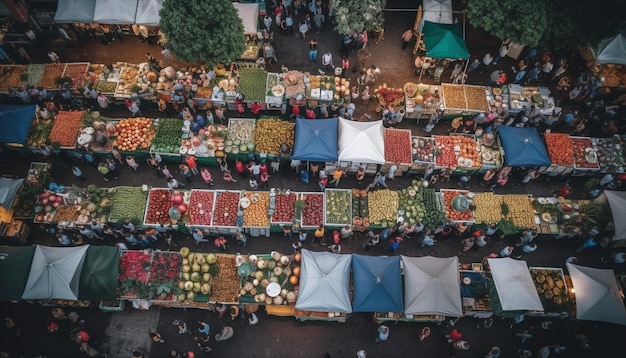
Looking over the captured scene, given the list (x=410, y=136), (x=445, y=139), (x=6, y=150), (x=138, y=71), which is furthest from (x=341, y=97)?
(x=6, y=150)

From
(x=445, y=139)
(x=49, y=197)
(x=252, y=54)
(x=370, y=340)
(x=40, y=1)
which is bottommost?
(x=370, y=340)

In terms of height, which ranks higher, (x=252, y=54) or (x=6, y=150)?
(x=252, y=54)

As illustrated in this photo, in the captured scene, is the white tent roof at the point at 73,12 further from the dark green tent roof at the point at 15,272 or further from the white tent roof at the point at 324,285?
the white tent roof at the point at 324,285

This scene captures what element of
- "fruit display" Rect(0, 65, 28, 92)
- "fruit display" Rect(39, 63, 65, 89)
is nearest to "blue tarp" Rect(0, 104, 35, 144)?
"fruit display" Rect(39, 63, 65, 89)

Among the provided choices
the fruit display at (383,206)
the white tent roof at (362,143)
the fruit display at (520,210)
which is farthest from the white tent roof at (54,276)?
the fruit display at (520,210)

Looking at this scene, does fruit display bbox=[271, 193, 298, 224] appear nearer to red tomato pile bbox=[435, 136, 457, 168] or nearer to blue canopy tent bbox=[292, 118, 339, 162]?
blue canopy tent bbox=[292, 118, 339, 162]

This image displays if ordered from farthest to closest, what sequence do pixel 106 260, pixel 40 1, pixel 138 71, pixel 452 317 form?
1. pixel 40 1
2. pixel 138 71
3. pixel 452 317
4. pixel 106 260

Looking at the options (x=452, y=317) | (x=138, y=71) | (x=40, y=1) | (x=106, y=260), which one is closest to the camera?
(x=106, y=260)

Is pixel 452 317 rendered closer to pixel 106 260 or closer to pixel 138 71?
pixel 106 260
